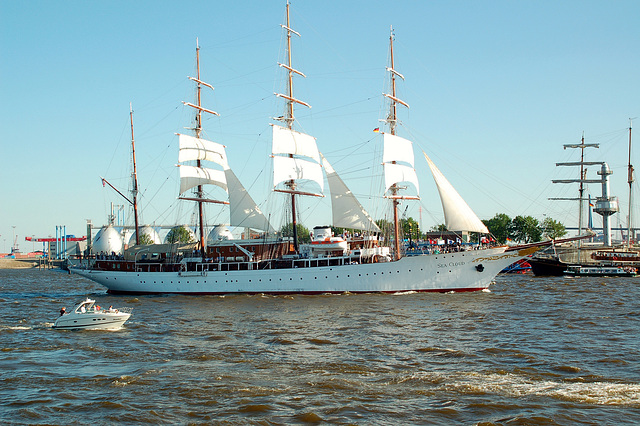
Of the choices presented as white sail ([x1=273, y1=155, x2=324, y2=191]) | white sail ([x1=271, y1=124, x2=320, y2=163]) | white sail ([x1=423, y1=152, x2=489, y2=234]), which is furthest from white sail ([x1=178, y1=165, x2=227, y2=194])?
white sail ([x1=423, y1=152, x2=489, y2=234])

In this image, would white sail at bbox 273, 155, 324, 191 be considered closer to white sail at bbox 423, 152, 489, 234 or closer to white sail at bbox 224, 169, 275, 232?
white sail at bbox 224, 169, 275, 232

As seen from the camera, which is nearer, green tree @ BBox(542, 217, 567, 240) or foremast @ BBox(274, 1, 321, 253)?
foremast @ BBox(274, 1, 321, 253)

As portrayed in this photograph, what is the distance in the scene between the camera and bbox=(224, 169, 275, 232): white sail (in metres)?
55.8

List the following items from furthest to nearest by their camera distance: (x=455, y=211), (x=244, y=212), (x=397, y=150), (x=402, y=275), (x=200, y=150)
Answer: (x=200, y=150), (x=244, y=212), (x=397, y=150), (x=455, y=211), (x=402, y=275)

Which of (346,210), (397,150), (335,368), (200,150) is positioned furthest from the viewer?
(200,150)

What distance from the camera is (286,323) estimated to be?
31.1m

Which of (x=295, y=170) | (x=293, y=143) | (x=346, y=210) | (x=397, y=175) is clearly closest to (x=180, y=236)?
(x=295, y=170)

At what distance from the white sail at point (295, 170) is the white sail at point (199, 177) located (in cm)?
826

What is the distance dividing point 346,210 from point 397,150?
7.69 m

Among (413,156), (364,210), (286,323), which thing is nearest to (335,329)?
(286,323)

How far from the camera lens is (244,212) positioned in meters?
56.2

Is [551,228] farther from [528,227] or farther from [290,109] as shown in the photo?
[290,109]

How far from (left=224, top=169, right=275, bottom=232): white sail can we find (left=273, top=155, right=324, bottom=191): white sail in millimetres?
3699

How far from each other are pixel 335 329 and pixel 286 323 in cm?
379
